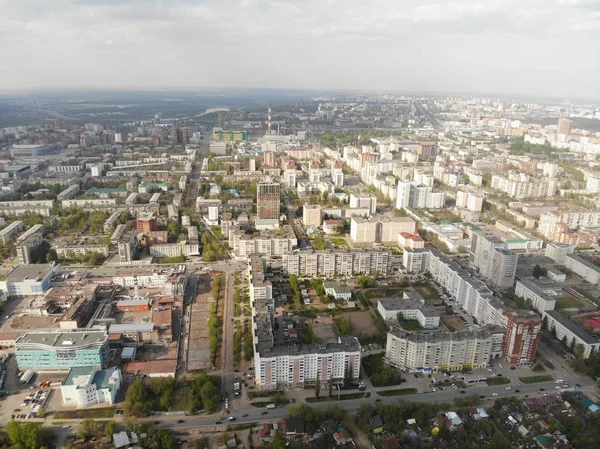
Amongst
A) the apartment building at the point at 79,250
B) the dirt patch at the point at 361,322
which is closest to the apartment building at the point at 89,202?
the apartment building at the point at 79,250

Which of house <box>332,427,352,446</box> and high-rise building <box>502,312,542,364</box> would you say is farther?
high-rise building <box>502,312,542,364</box>

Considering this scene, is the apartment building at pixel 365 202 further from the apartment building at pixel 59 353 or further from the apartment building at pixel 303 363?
the apartment building at pixel 59 353

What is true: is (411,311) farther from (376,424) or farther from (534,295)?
(376,424)

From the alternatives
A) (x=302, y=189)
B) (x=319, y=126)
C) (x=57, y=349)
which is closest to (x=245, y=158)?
(x=302, y=189)

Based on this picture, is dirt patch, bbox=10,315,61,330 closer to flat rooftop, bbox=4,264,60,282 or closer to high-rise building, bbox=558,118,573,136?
flat rooftop, bbox=4,264,60,282

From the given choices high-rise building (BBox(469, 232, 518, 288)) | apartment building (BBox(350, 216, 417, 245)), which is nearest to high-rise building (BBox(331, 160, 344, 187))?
apartment building (BBox(350, 216, 417, 245))

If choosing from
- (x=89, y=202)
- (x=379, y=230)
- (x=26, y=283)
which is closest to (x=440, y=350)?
(x=379, y=230)
